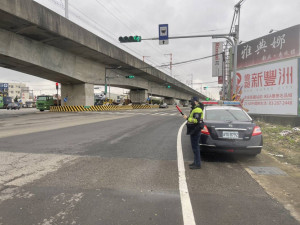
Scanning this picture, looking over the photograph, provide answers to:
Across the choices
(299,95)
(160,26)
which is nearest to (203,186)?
(299,95)

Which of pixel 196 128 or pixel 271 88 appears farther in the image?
pixel 271 88

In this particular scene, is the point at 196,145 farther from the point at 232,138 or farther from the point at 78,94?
the point at 78,94

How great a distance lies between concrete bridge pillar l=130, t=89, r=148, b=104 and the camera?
165ft

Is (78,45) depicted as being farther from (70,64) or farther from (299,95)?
(299,95)

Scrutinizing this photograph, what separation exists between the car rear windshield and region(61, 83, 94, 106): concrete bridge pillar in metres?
25.4

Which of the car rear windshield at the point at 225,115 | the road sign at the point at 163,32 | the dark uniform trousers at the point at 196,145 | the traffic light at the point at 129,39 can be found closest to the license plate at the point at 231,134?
the car rear windshield at the point at 225,115

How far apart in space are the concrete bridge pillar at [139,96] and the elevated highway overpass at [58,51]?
12.4 metres

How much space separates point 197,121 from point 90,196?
2.70m

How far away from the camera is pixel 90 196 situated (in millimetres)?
3529

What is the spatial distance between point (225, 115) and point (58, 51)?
2148 centimetres

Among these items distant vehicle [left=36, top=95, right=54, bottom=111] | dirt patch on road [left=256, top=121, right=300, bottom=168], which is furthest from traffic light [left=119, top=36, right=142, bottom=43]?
distant vehicle [left=36, top=95, right=54, bottom=111]

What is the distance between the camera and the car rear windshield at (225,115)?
6.10 metres

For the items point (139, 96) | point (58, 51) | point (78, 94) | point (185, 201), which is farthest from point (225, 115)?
point (139, 96)

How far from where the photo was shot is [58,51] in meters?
23.3
